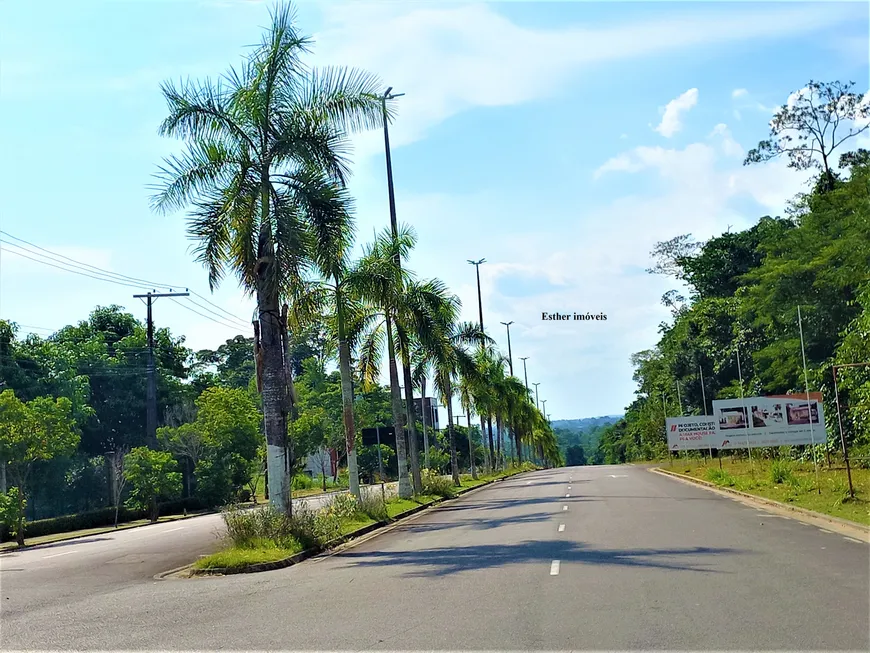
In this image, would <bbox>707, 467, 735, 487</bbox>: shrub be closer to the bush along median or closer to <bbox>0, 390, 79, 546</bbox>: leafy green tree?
the bush along median

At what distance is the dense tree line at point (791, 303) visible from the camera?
37.2m

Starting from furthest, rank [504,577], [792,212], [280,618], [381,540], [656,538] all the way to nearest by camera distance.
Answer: [792,212] → [381,540] → [656,538] → [504,577] → [280,618]

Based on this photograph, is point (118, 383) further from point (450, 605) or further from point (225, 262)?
point (450, 605)

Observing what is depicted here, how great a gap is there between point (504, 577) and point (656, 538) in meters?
5.27

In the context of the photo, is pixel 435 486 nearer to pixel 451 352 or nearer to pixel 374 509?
pixel 451 352

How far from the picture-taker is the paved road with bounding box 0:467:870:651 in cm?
897

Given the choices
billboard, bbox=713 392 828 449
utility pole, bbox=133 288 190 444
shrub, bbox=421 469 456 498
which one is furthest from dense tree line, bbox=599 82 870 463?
utility pole, bbox=133 288 190 444

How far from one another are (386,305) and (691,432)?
21.0 m

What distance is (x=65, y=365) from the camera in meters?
54.3

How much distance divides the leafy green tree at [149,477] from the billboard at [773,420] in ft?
78.0

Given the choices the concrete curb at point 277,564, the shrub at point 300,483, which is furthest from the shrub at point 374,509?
the shrub at point 300,483

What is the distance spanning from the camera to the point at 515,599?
10992 millimetres

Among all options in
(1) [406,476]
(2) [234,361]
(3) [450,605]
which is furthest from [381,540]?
(2) [234,361]

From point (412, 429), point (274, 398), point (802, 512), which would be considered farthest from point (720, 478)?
point (274, 398)
